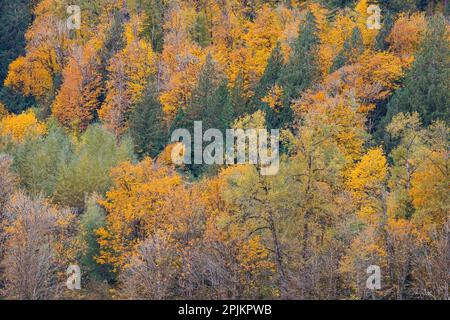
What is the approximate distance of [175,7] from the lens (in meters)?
90.6

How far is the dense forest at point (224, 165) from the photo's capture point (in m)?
39.2

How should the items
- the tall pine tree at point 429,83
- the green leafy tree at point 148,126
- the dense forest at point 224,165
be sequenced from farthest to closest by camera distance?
the green leafy tree at point 148,126, the tall pine tree at point 429,83, the dense forest at point 224,165

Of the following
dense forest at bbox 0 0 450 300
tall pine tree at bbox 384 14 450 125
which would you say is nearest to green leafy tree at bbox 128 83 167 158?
dense forest at bbox 0 0 450 300

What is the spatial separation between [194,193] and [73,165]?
47.6ft

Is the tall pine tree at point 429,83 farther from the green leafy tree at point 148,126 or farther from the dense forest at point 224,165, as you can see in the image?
the green leafy tree at point 148,126

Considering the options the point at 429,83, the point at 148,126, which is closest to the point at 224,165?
the point at 148,126

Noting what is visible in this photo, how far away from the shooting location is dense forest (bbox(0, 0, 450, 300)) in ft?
129

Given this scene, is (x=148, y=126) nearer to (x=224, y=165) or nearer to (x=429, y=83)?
(x=224, y=165)

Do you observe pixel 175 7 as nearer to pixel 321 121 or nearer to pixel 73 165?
pixel 73 165

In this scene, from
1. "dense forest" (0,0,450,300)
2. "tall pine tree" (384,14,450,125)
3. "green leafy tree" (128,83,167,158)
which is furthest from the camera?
"green leafy tree" (128,83,167,158)

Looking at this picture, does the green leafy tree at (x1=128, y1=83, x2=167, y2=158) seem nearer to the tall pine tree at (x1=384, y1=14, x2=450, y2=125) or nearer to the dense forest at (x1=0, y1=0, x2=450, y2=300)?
the dense forest at (x1=0, y1=0, x2=450, y2=300)

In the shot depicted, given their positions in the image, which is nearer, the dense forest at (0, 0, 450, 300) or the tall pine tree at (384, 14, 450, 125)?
the dense forest at (0, 0, 450, 300)

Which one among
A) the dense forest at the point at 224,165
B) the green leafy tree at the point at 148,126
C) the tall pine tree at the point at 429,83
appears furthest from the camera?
the green leafy tree at the point at 148,126

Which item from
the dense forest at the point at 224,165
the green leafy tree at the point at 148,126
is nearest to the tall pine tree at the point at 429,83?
the dense forest at the point at 224,165
